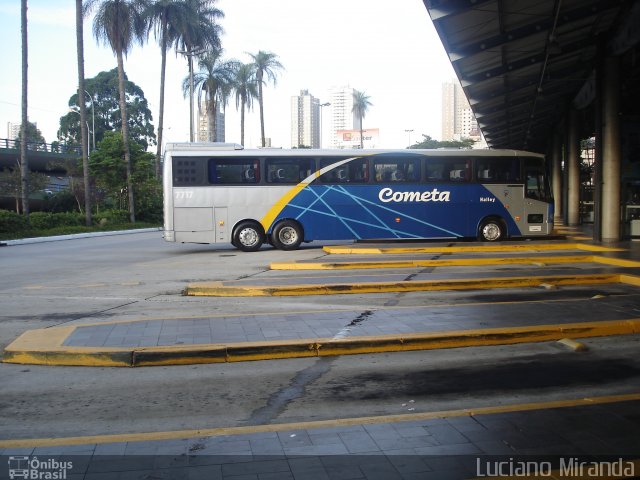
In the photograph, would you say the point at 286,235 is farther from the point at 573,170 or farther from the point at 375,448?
the point at 573,170

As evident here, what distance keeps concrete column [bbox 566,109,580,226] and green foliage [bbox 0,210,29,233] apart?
28.9 metres

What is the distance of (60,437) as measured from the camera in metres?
4.61

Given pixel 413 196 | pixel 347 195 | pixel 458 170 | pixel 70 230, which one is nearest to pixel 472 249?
pixel 413 196

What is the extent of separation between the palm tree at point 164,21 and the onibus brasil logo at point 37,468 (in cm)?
4326

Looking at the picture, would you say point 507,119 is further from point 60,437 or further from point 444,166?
point 60,437

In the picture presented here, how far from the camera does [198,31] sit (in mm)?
47344

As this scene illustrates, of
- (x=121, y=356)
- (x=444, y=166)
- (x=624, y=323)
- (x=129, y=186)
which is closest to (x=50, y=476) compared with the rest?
(x=121, y=356)

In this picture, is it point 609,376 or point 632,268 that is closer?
point 609,376

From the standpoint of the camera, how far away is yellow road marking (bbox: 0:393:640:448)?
4500 mm

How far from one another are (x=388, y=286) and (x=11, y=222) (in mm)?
26725

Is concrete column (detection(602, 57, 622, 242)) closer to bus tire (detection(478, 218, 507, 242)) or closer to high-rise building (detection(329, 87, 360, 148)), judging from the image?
bus tire (detection(478, 218, 507, 242))

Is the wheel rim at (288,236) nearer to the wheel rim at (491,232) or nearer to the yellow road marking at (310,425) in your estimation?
the wheel rim at (491,232)

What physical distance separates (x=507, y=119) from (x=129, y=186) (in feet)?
85.5

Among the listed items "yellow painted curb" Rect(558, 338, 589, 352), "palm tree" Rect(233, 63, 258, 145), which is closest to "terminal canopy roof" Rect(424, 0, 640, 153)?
"yellow painted curb" Rect(558, 338, 589, 352)
